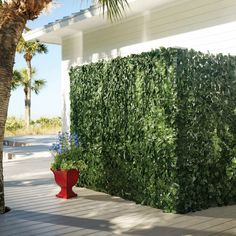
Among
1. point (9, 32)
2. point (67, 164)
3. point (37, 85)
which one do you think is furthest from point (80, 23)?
point (37, 85)

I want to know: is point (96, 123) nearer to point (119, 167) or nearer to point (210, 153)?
point (119, 167)

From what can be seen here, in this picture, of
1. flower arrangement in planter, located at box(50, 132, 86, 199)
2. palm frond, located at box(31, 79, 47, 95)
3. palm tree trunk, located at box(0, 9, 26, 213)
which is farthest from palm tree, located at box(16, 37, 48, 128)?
palm tree trunk, located at box(0, 9, 26, 213)

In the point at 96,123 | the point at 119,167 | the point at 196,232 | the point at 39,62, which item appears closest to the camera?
the point at 196,232

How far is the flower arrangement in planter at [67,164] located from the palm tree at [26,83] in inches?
1057

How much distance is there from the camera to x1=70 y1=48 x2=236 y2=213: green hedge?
6.68 meters

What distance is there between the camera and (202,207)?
6977 mm

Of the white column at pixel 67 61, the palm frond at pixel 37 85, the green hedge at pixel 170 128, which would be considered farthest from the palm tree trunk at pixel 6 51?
the palm frond at pixel 37 85

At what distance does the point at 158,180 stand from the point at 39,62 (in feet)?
108

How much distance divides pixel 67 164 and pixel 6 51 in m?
2.48

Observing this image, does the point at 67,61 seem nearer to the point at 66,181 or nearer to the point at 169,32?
the point at 169,32

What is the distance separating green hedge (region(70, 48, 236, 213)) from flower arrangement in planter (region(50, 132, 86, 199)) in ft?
1.73

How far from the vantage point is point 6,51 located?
6.65 metres

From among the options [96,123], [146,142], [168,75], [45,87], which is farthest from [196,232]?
[45,87]

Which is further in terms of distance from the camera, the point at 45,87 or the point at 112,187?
the point at 45,87
